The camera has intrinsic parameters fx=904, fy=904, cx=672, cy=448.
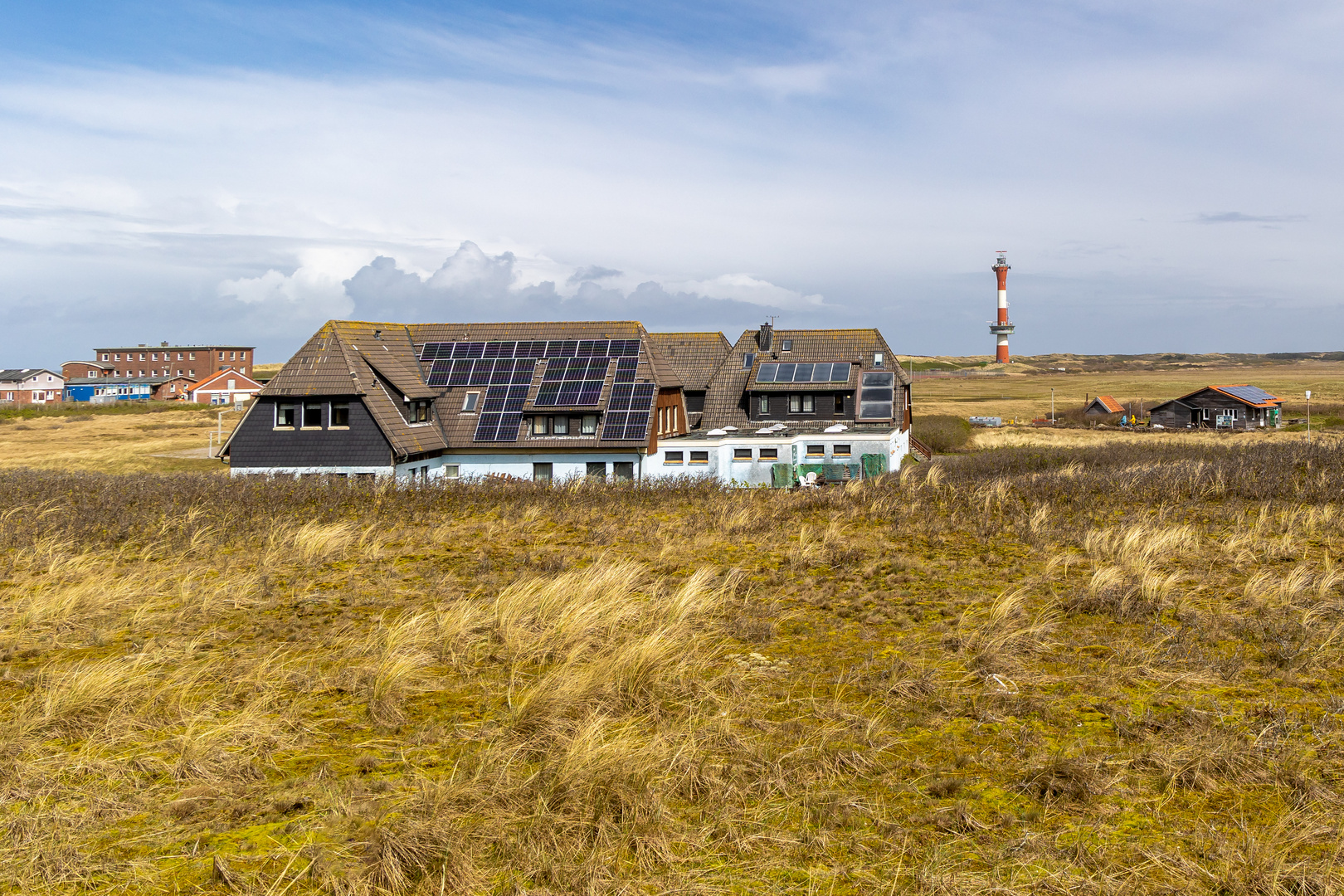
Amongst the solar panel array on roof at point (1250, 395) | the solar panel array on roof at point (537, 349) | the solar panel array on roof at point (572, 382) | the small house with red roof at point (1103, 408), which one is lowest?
the small house with red roof at point (1103, 408)

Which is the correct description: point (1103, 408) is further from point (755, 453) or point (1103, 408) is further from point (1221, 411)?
point (755, 453)

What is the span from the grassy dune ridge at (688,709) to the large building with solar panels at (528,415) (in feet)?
72.8

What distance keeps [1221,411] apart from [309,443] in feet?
252

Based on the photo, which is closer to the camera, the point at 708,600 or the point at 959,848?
the point at 959,848

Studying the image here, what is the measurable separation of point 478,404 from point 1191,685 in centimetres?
3611

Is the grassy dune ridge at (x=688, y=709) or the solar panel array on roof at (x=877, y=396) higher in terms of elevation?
the solar panel array on roof at (x=877, y=396)

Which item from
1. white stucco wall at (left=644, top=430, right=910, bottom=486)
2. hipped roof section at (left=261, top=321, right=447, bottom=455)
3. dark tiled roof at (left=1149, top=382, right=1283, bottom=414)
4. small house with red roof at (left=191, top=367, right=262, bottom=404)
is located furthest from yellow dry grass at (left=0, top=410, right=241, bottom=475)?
dark tiled roof at (left=1149, top=382, right=1283, bottom=414)

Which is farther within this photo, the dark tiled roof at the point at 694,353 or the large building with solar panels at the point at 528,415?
the dark tiled roof at the point at 694,353

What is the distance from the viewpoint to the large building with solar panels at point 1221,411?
7825cm

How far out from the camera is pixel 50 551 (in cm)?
1246

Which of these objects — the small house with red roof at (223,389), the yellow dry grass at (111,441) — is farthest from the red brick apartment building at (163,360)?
the yellow dry grass at (111,441)

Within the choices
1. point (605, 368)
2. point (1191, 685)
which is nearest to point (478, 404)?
point (605, 368)

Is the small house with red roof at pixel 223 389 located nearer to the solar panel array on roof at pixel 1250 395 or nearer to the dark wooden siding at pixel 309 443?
the dark wooden siding at pixel 309 443

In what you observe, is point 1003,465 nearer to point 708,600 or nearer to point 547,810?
point 708,600
